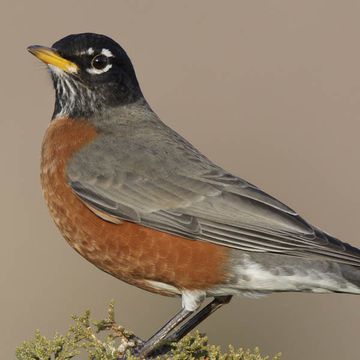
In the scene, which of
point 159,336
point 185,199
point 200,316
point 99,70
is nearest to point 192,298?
point 159,336

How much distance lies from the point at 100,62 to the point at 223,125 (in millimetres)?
3844

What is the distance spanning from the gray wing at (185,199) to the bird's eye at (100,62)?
52 centimetres

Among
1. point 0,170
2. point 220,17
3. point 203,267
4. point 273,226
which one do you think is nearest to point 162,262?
point 203,267

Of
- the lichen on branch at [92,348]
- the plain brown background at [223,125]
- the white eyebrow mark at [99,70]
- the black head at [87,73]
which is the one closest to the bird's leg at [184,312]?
the lichen on branch at [92,348]

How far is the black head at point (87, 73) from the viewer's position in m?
6.15

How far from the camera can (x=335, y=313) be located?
8.10 m

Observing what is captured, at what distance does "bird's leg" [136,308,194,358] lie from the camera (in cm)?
556

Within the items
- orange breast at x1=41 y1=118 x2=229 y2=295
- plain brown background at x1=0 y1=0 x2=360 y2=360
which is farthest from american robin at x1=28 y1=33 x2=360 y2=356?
plain brown background at x1=0 y1=0 x2=360 y2=360

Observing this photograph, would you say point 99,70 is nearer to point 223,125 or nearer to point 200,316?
point 200,316

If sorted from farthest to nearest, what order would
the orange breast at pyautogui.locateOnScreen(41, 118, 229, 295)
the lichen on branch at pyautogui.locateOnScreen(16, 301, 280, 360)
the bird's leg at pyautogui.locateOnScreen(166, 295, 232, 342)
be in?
the bird's leg at pyautogui.locateOnScreen(166, 295, 232, 342)
the orange breast at pyautogui.locateOnScreen(41, 118, 229, 295)
the lichen on branch at pyautogui.locateOnScreen(16, 301, 280, 360)

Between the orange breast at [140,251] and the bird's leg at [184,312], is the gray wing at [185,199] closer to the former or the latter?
the orange breast at [140,251]

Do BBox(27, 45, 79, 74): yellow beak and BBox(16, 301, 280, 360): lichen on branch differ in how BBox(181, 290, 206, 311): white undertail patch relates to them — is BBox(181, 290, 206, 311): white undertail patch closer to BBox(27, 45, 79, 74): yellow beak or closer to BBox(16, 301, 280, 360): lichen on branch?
BBox(16, 301, 280, 360): lichen on branch

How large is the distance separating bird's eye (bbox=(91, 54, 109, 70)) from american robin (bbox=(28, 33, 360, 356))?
0.01m

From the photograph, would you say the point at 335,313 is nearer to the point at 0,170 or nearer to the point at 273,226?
the point at 273,226
